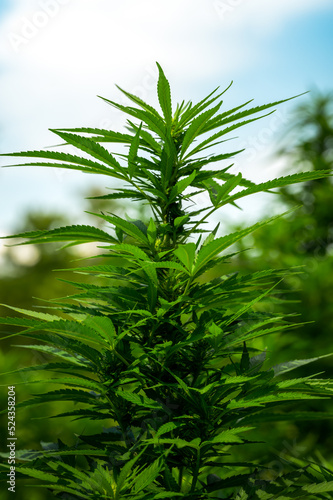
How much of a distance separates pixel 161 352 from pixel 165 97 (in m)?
0.62

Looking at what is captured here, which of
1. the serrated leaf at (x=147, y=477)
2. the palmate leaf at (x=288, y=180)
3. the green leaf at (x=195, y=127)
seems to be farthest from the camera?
the green leaf at (x=195, y=127)

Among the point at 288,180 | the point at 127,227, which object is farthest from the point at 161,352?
the point at 288,180

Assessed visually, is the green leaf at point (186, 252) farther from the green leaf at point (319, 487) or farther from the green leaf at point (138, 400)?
the green leaf at point (319, 487)

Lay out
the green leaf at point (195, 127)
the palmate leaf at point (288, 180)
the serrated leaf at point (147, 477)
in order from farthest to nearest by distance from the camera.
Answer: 1. the green leaf at point (195, 127)
2. the palmate leaf at point (288, 180)
3. the serrated leaf at point (147, 477)

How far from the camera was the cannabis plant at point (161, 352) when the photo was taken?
3.17 feet

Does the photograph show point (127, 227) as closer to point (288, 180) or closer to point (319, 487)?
point (288, 180)

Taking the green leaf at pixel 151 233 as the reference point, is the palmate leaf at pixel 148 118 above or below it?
above

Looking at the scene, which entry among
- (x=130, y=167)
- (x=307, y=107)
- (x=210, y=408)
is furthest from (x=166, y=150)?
(x=307, y=107)

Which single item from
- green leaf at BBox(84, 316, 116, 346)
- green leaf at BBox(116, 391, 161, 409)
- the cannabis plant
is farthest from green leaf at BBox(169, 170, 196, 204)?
green leaf at BBox(116, 391, 161, 409)

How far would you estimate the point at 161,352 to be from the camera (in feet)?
3.24

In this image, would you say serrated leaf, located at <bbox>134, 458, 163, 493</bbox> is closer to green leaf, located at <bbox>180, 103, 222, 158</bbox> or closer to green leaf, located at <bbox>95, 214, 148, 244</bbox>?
green leaf, located at <bbox>95, 214, 148, 244</bbox>

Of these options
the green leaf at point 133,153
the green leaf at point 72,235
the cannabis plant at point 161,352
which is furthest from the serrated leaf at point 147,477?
the green leaf at point 133,153

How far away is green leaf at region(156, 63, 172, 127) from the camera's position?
1.16 meters

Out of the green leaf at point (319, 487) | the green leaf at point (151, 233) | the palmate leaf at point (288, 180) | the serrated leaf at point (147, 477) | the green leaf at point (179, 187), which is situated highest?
the green leaf at point (179, 187)
